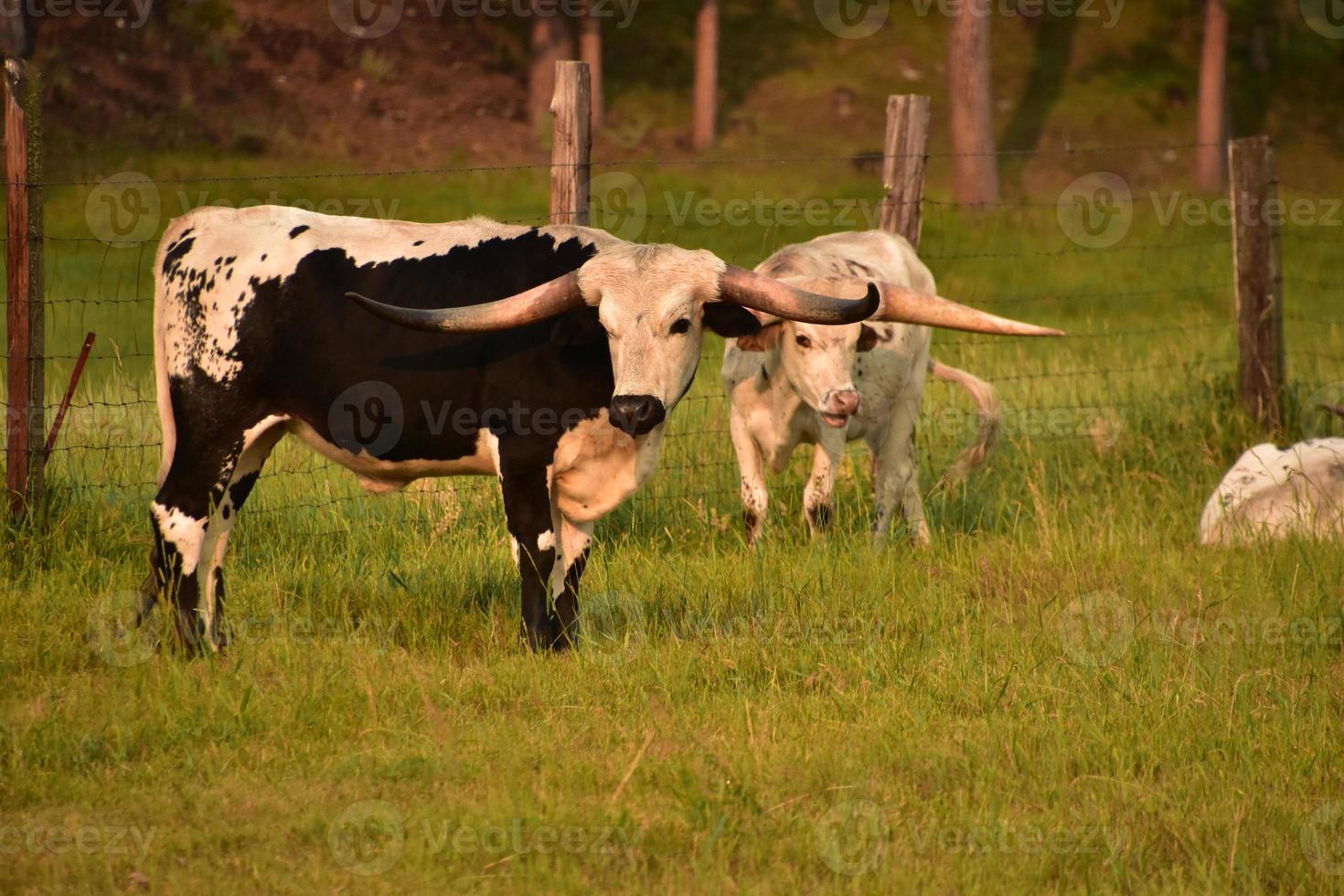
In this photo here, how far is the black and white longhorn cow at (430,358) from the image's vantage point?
16.8 feet

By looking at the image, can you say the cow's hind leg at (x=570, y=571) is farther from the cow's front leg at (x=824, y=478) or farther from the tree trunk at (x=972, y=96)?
the tree trunk at (x=972, y=96)

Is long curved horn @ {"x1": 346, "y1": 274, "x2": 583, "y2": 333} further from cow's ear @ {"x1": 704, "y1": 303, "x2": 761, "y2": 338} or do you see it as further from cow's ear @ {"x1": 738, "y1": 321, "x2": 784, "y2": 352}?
cow's ear @ {"x1": 738, "y1": 321, "x2": 784, "y2": 352}

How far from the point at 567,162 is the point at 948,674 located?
310cm

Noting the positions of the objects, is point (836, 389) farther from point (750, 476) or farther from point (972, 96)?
point (972, 96)

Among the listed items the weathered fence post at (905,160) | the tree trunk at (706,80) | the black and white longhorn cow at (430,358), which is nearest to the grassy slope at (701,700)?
the black and white longhorn cow at (430,358)

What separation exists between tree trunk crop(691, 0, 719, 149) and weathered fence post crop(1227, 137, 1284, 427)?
15.7 metres

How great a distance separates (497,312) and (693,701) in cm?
146

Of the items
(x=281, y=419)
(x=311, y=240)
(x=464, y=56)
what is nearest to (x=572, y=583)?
(x=281, y=419)

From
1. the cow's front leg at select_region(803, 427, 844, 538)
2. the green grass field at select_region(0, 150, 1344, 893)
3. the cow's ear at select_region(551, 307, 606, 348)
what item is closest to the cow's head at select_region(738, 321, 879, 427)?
the cow's front leg at select_region(803, 427, 844, 538)

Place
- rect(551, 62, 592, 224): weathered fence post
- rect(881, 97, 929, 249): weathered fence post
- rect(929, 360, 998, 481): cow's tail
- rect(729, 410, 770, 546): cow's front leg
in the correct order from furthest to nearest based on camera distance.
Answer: rect(881, 97, 929, 249): weathered fence post < rect(929, 360, 998, 481): cow's tail < rect(729, 410, 770, 546): cow's front leg < rect(551, 62, 592, 224): weathered fence post

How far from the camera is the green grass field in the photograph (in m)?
3.88

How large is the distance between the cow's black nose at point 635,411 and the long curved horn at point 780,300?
1.87 ft

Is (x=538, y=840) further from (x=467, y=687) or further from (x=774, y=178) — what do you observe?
(x=774, y=178)

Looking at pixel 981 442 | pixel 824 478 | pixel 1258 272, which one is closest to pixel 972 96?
pixel 1258 272
